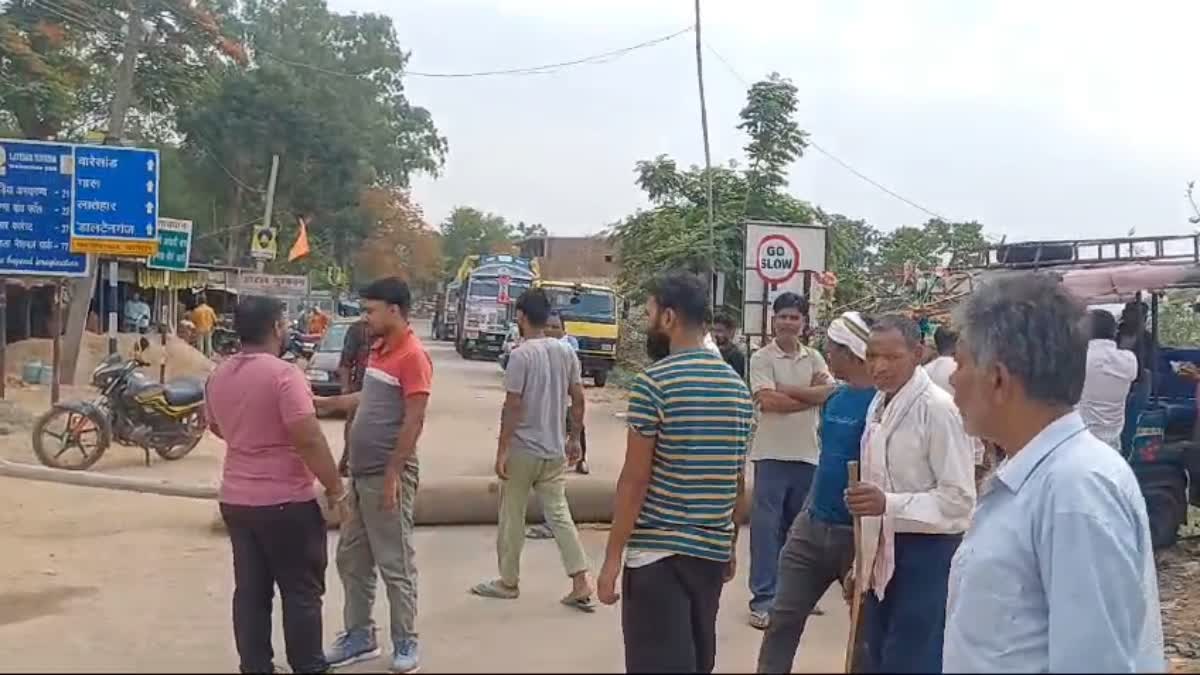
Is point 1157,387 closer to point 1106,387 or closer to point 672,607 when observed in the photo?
point 1106,387

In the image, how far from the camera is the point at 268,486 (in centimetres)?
477

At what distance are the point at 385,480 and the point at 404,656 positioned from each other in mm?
781

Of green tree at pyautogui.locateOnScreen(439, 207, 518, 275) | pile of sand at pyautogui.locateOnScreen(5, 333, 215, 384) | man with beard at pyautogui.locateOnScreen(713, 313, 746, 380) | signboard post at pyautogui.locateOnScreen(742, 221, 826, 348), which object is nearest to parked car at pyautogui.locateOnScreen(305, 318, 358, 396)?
pile of sand at pyautogui.locateOnScreen(5, 333, 215, 384)

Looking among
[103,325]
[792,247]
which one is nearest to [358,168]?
[103,325]

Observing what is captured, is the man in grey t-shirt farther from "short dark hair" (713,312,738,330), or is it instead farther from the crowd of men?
"short dark hair" (713,312,738,330)

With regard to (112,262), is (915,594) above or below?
below

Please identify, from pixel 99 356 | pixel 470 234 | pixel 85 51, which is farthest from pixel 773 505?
pixel 470 234

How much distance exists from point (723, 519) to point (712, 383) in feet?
1.50

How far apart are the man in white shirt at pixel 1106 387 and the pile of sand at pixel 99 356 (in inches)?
634

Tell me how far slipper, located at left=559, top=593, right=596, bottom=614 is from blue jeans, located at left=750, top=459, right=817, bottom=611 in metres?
0.98

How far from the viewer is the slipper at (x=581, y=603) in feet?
22.6

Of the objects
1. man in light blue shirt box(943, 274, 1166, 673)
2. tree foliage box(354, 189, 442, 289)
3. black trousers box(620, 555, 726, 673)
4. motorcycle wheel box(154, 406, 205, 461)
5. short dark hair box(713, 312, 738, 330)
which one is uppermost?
tree foliage box(354, 189, 442, 289)

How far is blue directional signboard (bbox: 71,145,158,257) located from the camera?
1600cm

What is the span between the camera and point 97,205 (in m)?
16.1
